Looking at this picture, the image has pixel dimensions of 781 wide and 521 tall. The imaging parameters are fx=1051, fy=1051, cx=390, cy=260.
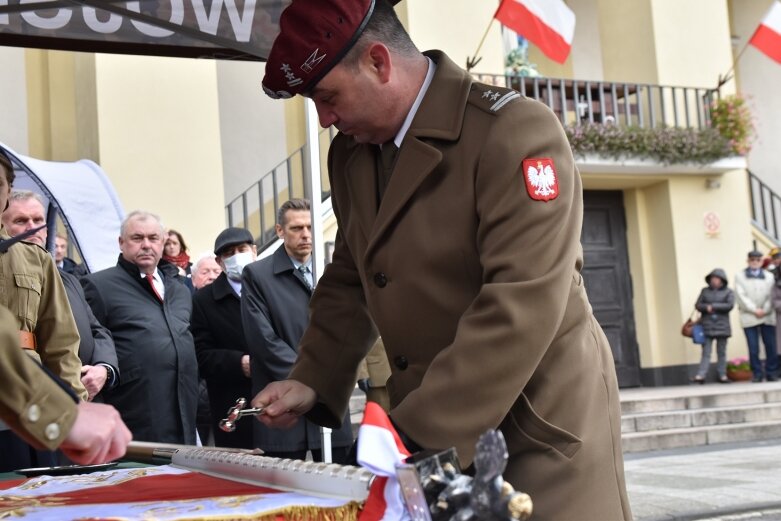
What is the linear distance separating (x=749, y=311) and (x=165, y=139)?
26.0 ft

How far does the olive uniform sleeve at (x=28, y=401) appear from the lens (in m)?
1.57

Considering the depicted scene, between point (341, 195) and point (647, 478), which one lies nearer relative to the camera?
point (341, 195)

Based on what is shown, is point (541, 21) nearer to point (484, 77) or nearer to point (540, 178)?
point (484, 77)

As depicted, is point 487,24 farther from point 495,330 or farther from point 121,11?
point 495,330

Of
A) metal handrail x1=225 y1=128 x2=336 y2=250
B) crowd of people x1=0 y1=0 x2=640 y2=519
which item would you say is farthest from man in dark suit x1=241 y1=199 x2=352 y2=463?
metal handrail x1=225 y1=128 x2=336 y2=250

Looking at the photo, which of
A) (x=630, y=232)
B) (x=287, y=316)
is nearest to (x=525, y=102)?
(x=287, y=316)

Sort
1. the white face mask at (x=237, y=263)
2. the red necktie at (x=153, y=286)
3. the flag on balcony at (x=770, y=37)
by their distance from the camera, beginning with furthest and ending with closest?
1. the flag on balcony at (x=770, y=37)
2. the white face mask at (x=237, y=263)
3. the red necktie at (x=153, y=286)

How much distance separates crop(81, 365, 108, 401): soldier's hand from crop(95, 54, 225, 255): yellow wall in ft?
22.5

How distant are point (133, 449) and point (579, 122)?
1166 cm

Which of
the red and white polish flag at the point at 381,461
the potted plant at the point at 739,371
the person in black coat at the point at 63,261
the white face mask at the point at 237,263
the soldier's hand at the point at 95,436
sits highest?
the person in black coat at the point at 63,261

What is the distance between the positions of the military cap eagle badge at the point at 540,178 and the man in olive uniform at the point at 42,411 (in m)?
0.88

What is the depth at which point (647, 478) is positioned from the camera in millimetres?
8062

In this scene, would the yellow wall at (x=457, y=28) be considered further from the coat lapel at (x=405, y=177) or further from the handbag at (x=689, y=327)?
the coat lapel at (x=405, y=177)

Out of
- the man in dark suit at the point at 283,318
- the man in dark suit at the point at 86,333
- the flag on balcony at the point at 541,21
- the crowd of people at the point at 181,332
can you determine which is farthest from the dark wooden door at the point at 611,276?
the man in dark suit at the point at 86,333
